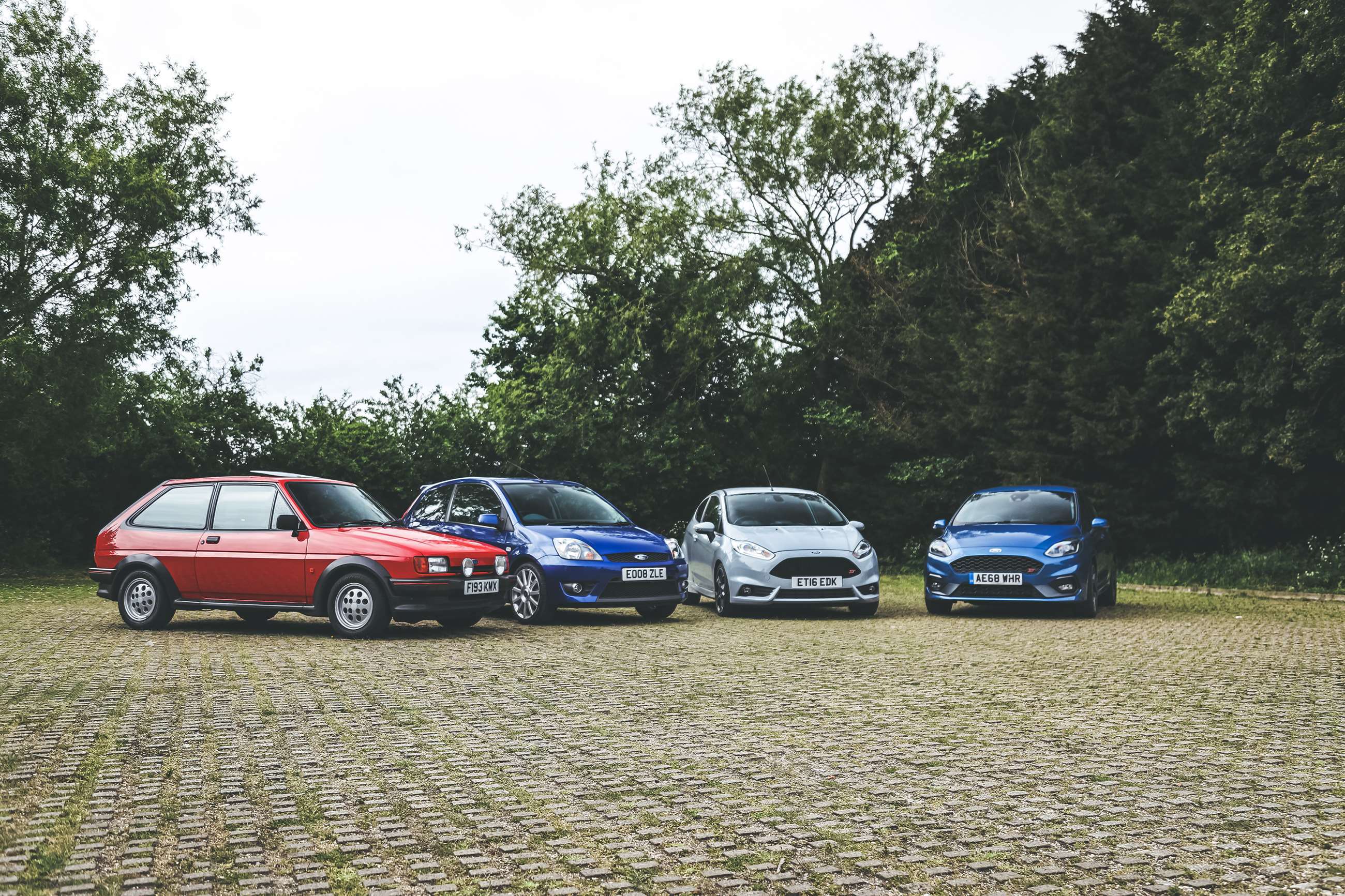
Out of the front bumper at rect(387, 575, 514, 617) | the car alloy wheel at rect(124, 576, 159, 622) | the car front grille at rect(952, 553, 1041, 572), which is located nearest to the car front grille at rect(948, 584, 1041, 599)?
the car front grille at rect(952, 553, 1041, 572)

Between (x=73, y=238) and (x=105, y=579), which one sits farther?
(x=73, y=238)

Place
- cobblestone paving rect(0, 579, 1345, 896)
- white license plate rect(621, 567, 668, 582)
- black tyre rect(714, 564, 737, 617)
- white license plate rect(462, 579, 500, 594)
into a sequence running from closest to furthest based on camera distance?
cobblestone paving rect(0, 579, 1345, 896), white license plate rect(462, 579, 500, 594), white license plate rect(621, 567, 668, 582), black tyre rect(714, 564, 737, 617)

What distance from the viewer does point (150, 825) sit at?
549 centimetres

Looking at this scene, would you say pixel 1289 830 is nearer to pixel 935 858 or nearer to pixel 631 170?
pixel 935 858

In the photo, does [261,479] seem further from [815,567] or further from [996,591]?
[996,591]

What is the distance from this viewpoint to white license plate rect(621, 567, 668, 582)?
15.7 metres

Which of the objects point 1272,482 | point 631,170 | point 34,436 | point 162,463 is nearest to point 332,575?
point 34,436

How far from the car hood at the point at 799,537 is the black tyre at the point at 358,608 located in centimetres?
537

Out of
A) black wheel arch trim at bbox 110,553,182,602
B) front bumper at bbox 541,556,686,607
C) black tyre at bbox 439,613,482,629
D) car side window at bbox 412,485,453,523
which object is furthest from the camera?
car side window at bbox 412,485,453,523

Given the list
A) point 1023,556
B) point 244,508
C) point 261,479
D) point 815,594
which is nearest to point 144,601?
point 244,508

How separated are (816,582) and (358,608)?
598 centimetres

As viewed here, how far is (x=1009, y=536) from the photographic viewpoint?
17234 mm

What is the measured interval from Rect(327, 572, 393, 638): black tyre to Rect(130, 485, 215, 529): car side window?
205 cm

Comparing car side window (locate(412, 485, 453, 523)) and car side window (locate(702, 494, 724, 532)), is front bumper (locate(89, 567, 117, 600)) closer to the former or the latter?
car side window (locate(412, 485, 453, 523))
